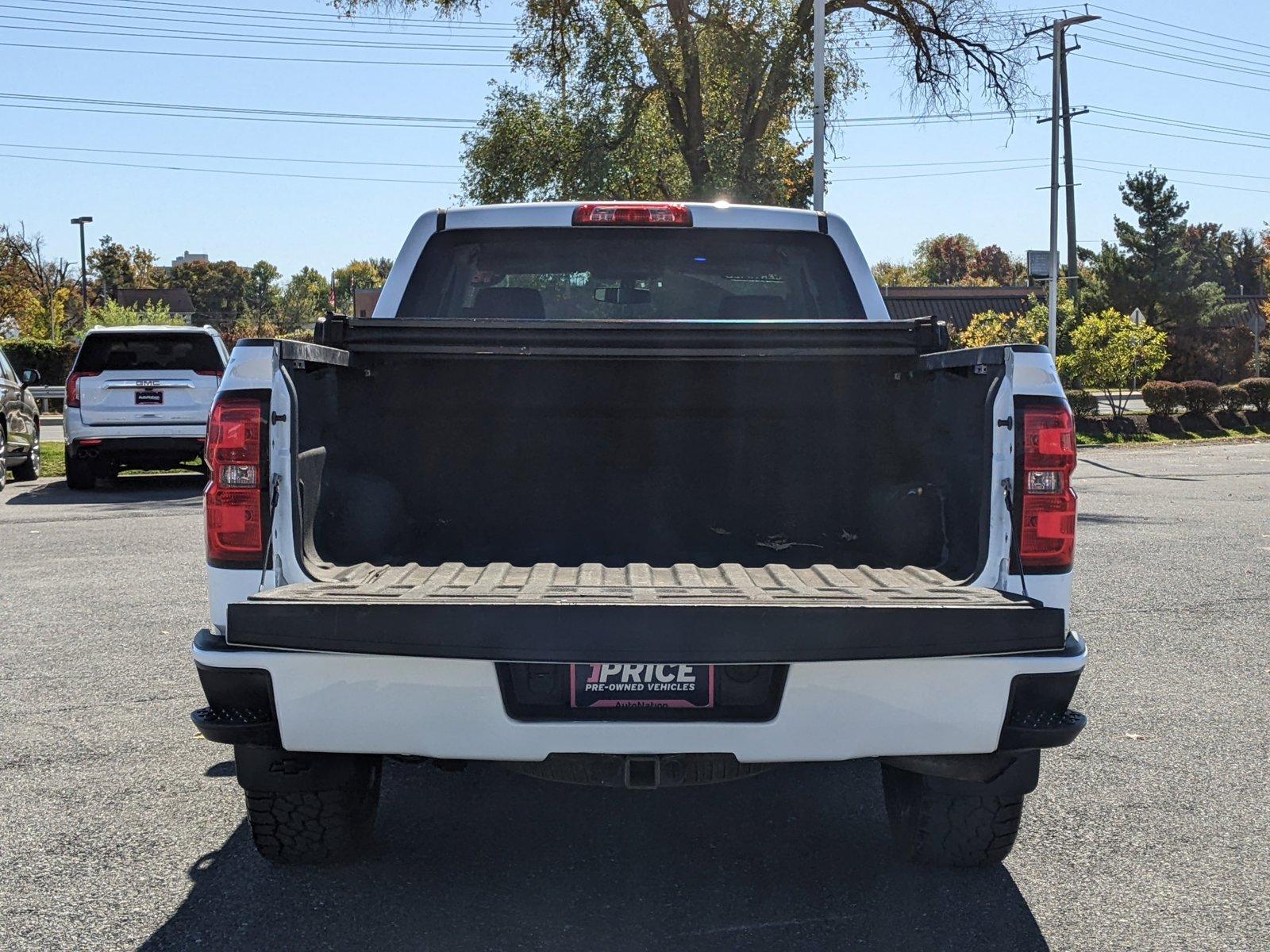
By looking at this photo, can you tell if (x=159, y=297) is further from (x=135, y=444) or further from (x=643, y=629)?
(x=643, y=629)

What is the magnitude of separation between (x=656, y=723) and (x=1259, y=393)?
3523 cm

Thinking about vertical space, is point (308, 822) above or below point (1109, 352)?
below

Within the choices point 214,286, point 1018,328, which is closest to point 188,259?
point 214,286

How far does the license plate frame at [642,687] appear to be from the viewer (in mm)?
3330

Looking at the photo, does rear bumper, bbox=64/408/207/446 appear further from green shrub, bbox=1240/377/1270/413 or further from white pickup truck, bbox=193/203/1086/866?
green shrub, bbox=1240/377/1270/413

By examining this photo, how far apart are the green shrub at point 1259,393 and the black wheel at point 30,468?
28271 mm

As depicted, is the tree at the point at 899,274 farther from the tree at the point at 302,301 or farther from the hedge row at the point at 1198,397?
the hedge row at the point at 1198,397

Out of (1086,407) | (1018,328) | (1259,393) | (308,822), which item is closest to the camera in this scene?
(308,822)

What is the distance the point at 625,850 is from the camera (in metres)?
4.22

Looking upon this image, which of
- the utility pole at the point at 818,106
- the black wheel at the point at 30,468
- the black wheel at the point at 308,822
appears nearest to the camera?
the black wheel at the point at 308,822

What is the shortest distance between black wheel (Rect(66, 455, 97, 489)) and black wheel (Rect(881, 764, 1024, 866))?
46.9ft

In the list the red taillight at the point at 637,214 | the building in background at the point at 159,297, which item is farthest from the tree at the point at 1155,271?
the building in background at the point at 159,297

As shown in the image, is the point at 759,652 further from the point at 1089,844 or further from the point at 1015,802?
the point at 1089,844

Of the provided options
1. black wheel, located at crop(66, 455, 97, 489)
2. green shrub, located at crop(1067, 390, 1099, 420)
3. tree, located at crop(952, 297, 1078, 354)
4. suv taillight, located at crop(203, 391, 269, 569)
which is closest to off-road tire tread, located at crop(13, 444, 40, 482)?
black wheel, located at crop(66, 455, 97, 489)
